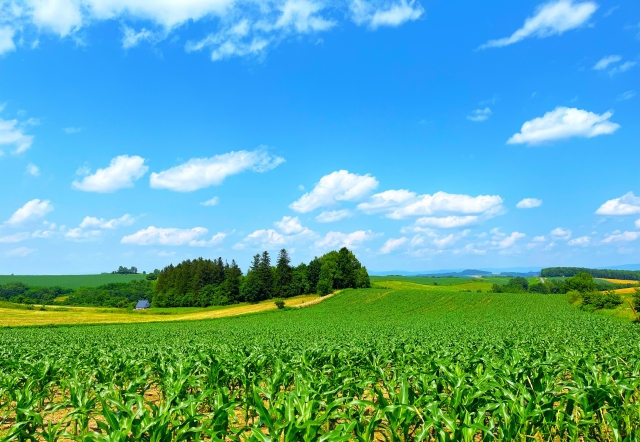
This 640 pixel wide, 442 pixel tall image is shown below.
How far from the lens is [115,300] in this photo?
130m

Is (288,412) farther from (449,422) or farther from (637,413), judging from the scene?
(637,413)

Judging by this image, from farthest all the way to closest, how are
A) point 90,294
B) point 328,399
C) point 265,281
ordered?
point 90,294 → point 265,281 → point 328,399

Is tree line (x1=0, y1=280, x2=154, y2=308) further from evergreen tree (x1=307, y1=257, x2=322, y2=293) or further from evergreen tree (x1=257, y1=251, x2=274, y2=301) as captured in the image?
evergreen tree (x1=307, y1=257, x2=322, y2=293)

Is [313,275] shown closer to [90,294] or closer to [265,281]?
[265,281]

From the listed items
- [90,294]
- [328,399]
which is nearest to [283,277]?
[90,294]

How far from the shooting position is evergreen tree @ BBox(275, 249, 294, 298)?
103 meters

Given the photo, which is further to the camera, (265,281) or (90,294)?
(90,294)

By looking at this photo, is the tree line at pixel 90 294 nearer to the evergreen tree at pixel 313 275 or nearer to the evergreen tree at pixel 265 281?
the evergreen tree at pixel 265 281

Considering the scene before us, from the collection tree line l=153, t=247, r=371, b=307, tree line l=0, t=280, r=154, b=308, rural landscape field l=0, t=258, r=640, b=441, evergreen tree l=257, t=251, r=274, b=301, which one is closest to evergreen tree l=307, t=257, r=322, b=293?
tree line l=153, t=247, r=371, b=307

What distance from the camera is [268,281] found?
342 ft

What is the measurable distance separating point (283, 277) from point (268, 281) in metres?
4.01

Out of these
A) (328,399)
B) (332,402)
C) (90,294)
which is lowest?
(90,294)

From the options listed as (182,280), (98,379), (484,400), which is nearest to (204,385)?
(98,379)

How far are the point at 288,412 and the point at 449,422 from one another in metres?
2.17
